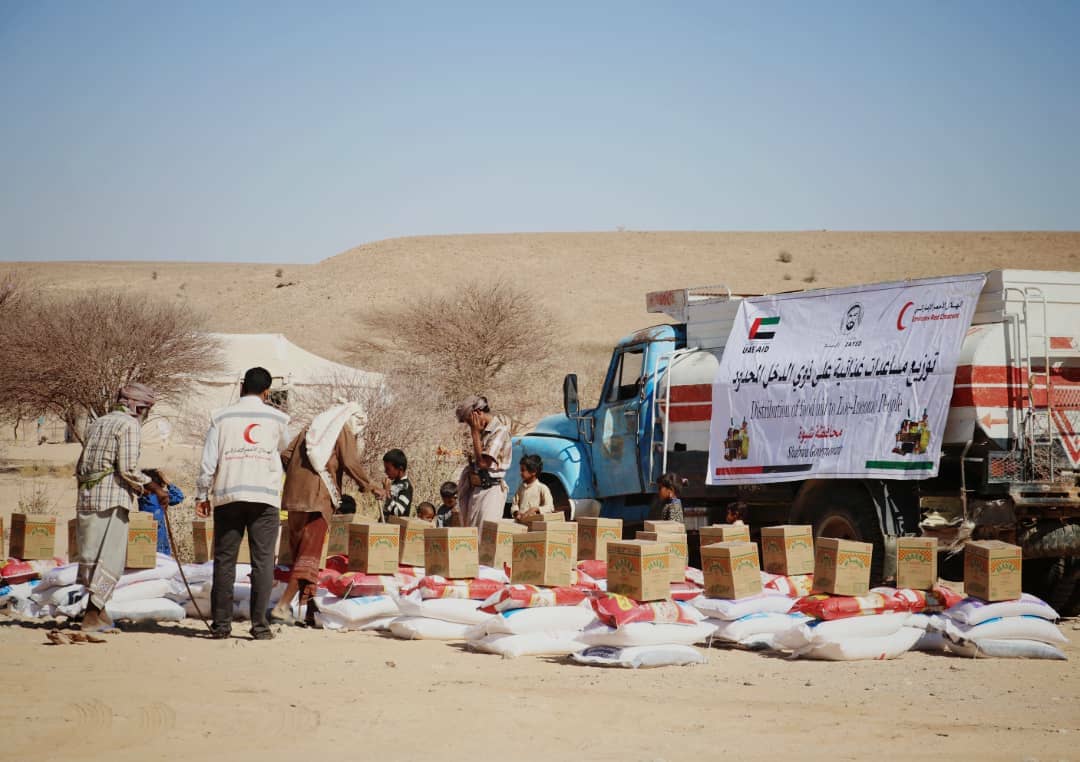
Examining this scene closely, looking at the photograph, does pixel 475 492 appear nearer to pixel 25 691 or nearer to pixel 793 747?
pixel 25 691

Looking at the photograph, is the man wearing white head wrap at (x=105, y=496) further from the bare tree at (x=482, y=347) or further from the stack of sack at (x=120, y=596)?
the bare tree at (x=482, y=347)

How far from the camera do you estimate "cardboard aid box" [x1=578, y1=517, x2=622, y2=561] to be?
10.3 metres

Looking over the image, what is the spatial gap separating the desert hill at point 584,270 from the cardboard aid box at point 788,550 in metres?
51.4

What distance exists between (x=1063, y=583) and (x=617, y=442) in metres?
4.81

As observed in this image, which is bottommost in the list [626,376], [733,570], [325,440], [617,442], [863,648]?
[863,648]

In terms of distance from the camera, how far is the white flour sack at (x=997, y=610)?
8.48 m

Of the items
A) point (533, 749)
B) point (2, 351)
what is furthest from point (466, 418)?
point (2, 351)

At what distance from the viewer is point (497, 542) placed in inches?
383

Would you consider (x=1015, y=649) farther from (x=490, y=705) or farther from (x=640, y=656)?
(x=490, y=705)

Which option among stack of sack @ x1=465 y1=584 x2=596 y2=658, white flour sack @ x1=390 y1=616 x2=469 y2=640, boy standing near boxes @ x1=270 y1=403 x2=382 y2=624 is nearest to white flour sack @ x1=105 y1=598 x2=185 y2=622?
boy standing near boxes @ x1=270 y1=403 x2=382 y2=624

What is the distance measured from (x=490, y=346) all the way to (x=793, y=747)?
3214 cm

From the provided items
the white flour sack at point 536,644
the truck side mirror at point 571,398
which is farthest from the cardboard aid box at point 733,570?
the truck side mirror at point 571,398

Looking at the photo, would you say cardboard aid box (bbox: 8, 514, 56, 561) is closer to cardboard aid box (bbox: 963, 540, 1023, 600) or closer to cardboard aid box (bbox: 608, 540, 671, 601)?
cardboard aid box (bbox: 608, 540, 671, 601)

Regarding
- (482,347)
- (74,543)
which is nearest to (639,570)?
(74,543)
